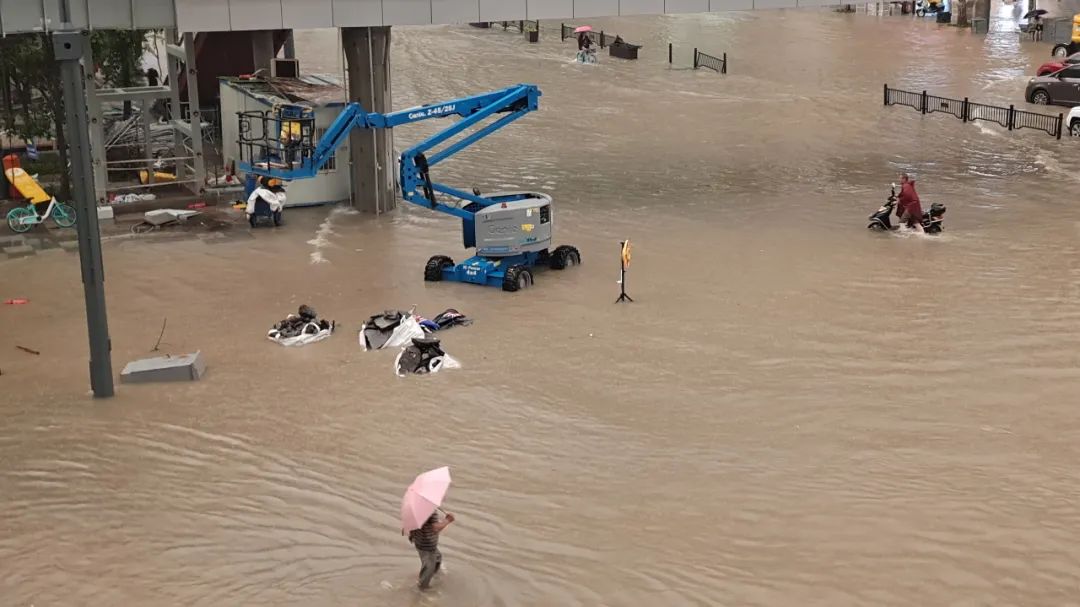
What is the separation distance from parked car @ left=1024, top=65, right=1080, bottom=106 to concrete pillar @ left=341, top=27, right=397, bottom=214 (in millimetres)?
24002

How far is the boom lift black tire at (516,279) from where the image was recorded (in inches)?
819

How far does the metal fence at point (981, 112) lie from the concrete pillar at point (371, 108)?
1998 cm

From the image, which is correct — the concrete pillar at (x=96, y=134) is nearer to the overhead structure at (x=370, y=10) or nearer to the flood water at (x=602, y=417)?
the flood water at (x=602, y=417)

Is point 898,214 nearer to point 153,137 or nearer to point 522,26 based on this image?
point 153,137

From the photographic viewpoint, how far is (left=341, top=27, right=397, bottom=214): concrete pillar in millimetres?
26812

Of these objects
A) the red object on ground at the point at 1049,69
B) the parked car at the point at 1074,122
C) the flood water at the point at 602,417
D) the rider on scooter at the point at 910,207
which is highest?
the red object on ground at the point at 1049,69

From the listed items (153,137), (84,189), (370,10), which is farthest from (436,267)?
(153,137)

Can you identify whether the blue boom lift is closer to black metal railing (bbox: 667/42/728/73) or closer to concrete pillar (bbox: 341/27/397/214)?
concrete pillar (bbox: 341/27/397/214)

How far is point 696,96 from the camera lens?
44.3 metres

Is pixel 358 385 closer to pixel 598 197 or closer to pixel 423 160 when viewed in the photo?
pixel 423 160

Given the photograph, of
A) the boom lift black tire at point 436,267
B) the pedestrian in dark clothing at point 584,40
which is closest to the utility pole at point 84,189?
the boom lift black tire at point 436,267

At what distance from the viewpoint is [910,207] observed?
2459 cm

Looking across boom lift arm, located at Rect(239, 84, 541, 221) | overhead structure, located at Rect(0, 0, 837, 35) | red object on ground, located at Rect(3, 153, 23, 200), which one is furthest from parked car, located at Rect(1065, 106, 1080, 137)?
red object on ground, located at Rect(3, 153, 23, 200)

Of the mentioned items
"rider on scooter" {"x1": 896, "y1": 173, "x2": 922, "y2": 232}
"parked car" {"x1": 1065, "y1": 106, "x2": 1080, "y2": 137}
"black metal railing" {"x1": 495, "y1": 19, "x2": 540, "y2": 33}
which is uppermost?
"black metal railing" {"x1": 495, "y1": 19, "x2": 540, "y2": 33}
